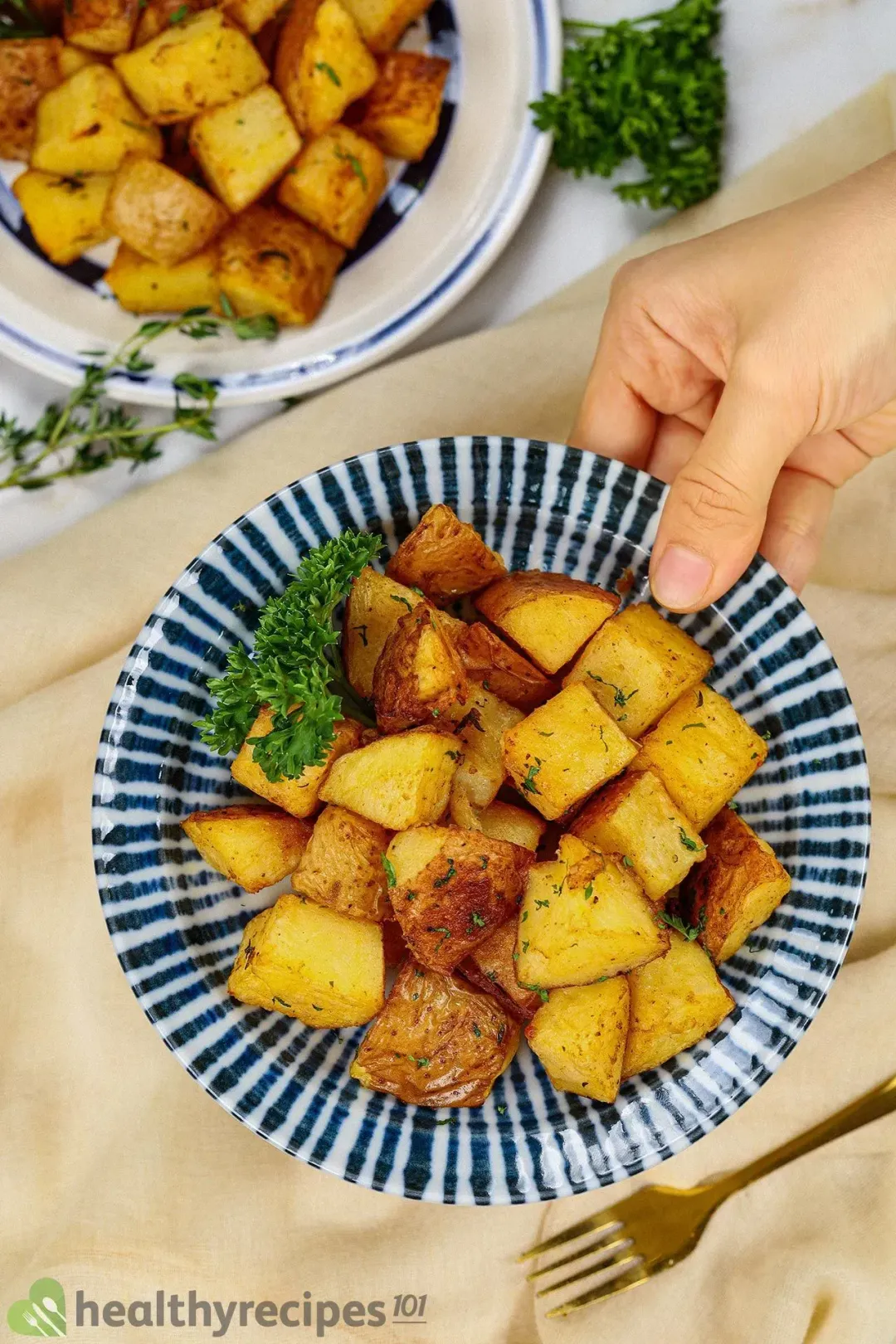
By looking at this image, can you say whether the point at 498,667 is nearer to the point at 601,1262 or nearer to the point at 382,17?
the point at 601,1262

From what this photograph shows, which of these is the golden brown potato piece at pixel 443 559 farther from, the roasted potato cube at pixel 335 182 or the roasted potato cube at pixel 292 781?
the roasted potato cube at pixel 335 182

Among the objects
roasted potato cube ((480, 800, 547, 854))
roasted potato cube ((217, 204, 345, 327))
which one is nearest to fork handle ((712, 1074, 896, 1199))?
roasted potato cube ((480, 800, 547, 854))

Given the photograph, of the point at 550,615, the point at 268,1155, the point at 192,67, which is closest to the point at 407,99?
the point at 192,67

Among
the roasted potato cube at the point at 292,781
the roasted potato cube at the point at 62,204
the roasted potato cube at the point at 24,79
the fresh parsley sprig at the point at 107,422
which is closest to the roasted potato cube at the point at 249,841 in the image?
the roasted potato cube at the point at 292,781

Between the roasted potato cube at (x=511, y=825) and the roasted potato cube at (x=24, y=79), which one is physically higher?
the roasted potato cube at (x=24, y=79)

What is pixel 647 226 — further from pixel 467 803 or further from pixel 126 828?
pixel 126 828

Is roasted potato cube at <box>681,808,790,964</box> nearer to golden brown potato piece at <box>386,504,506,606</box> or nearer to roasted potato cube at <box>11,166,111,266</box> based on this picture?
golden brown potato piece at <box>386,504,506,606</box>
